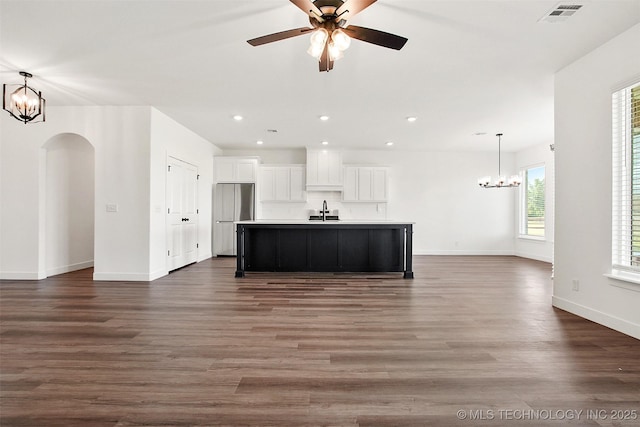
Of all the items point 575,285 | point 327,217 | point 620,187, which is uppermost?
point 620,187

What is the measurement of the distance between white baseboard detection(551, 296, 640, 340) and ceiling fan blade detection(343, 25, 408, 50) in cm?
308

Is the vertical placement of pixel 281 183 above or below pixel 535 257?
above

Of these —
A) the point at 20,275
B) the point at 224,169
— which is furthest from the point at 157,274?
the point at 224,169

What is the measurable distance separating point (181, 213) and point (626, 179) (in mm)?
6383

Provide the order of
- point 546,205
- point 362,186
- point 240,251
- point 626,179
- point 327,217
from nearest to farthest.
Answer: point 626,179 → point 240,251 → point 546,205 → point 362,186 → point 327,217

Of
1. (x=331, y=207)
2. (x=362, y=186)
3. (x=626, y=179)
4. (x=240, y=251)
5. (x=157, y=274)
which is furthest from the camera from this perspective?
(x=331, y=207)

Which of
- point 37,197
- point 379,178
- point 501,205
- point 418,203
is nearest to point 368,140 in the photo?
point 379,178

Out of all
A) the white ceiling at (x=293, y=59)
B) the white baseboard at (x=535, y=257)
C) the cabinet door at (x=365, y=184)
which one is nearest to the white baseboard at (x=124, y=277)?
the white ceiling at (x=293, y=59)

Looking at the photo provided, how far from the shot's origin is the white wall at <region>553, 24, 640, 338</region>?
2941 mm

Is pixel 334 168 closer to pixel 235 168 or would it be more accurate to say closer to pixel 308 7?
pixel 235 168

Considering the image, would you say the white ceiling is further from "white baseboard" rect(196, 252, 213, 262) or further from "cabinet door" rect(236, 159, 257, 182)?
"white baseboard" rect(196, 252, 213, 262)

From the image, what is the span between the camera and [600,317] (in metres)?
3.13

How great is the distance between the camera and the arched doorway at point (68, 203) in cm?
551

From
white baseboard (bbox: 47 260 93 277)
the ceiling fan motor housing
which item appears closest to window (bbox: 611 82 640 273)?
the ceiling fan motor housing
